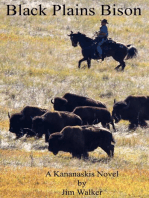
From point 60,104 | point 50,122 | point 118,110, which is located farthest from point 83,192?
point 118,110

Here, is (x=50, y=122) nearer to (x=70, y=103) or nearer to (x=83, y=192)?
(x=70, y=103)

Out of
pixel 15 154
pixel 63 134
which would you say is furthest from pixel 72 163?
pixel 15 154

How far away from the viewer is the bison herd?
1402 cm

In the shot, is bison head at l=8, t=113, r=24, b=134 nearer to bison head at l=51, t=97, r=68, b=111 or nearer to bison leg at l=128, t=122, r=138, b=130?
bison head at l=51, t=97, r=68, b=111

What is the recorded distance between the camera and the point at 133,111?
18.2 meters

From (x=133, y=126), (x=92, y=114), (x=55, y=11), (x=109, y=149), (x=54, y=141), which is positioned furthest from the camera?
(x=55, y=11)

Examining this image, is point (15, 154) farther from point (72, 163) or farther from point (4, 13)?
point (4, 13)

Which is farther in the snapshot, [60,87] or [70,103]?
[60,87]

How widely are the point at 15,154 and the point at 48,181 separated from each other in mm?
2663

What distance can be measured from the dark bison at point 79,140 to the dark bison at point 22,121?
293 centimetres

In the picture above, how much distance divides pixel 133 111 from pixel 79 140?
464cm

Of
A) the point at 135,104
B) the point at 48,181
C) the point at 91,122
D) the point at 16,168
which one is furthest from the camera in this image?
the point at 135,104

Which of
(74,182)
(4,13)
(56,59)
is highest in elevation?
(4,13)

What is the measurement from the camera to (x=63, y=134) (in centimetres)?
1395
